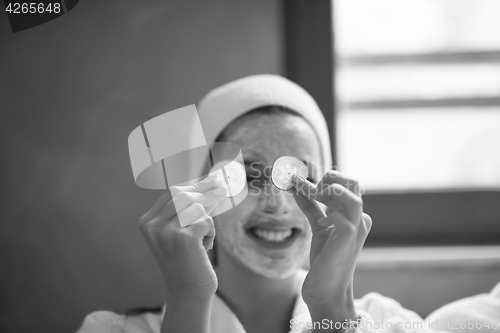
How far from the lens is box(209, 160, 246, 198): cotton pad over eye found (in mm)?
631

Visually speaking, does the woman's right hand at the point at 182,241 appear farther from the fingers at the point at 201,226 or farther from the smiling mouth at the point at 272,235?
the smiling mouth at the point at 272,235

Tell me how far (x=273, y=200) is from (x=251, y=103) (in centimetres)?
15

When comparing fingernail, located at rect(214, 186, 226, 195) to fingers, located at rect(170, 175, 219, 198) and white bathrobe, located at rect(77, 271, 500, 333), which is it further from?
white bathrobe, located at rect(77, 271, 500, 333)

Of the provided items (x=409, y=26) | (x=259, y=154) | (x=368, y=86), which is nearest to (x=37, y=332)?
(x=259, y=154)

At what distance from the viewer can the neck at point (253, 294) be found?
A: 717 mm

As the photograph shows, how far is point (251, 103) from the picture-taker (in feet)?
2.37

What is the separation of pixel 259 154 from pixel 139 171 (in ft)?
0.64

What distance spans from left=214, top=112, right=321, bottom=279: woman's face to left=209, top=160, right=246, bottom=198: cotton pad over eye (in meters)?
0.02

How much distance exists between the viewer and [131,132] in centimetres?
77

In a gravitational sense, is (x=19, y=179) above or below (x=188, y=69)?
below

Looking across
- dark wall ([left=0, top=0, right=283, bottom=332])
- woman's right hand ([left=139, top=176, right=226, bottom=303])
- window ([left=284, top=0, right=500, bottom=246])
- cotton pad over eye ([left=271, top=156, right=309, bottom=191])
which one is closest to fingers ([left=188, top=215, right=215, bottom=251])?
woman's right hand ([left=139, top=176, right=226, bottom=303])

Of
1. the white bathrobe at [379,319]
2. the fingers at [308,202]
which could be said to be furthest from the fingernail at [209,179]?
the white bathrobe at [379,319]

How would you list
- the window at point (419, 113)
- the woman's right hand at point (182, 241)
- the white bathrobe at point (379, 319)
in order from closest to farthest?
1. the woman's right hand at point (182, 241)
2. the white bathrobe at point (379, 319)
3. the window at point (419, 113)

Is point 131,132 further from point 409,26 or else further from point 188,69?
point 409,26
